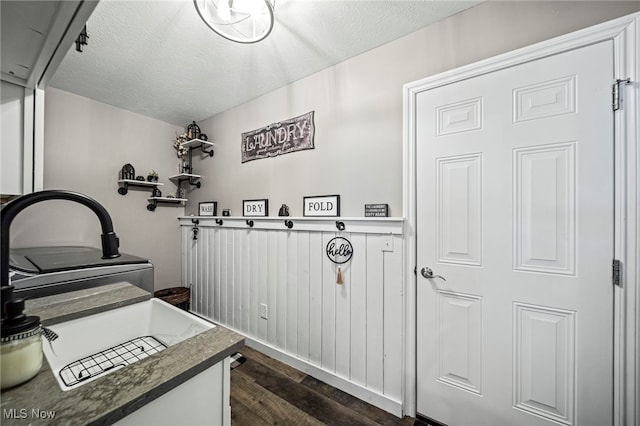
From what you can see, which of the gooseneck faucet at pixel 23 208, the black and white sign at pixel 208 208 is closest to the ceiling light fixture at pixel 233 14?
the gooseneck faucet at pixel 23 208

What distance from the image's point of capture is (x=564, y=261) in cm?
116

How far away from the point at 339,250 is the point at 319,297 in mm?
417

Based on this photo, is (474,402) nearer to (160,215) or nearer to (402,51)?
(402,51)

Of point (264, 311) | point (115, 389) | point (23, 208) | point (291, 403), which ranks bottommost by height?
point (291, 403)

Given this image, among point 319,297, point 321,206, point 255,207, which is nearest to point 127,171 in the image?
point 255,207

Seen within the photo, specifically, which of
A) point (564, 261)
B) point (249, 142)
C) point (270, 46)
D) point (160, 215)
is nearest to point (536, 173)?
point (564, 261)

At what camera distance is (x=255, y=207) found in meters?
2.39

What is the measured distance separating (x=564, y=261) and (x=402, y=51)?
4.93ft

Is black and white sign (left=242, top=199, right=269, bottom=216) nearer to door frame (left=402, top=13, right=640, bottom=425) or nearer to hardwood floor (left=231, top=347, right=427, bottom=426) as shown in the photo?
hardwood floor (left=231, top=347, right=427, bottom=426)

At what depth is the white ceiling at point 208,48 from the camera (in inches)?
55.1

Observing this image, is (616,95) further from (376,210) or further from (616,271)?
(376,210)

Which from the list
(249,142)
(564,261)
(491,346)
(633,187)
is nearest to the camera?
(633,187)

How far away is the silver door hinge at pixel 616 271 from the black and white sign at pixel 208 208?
3038 mm

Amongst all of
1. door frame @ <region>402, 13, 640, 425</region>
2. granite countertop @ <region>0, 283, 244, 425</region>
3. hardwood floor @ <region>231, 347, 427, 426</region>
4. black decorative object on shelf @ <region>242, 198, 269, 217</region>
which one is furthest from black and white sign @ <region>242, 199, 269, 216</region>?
door frame @ <region>402, 13, 640, 425</region>
